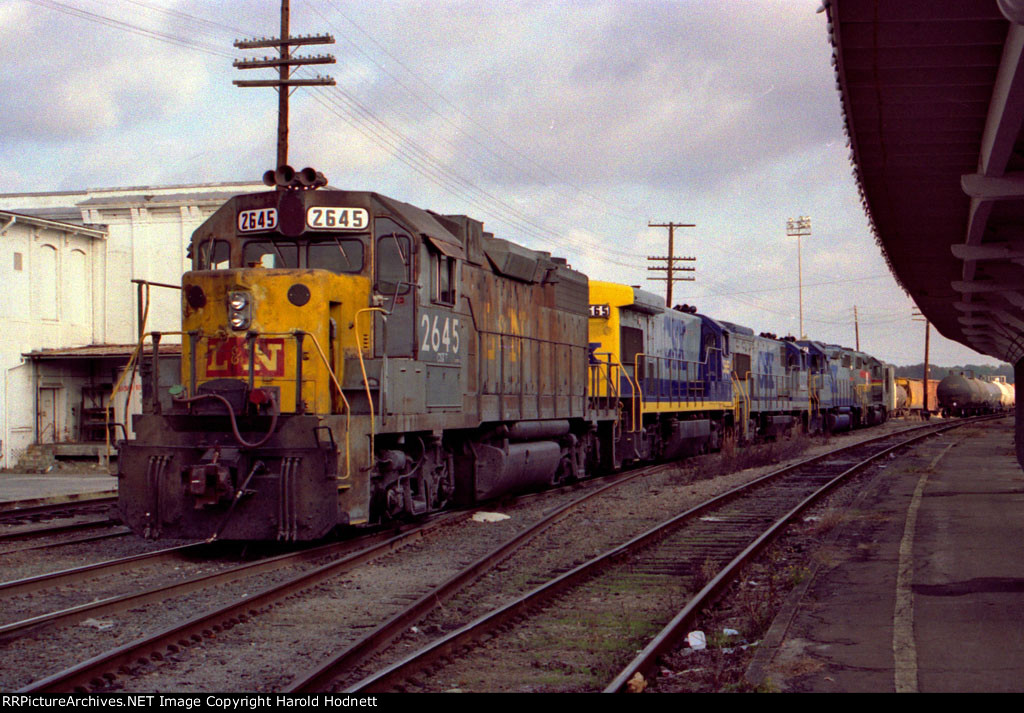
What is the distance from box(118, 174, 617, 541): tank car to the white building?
1425 centimetres

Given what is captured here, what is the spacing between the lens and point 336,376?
1063 cm

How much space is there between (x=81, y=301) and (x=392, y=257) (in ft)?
63.8

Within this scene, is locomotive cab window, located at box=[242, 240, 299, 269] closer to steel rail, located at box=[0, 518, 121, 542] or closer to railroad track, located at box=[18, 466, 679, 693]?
railroad track, located at box=[18, 466, 679, 693]

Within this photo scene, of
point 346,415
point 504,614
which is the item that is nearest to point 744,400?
point 346,415

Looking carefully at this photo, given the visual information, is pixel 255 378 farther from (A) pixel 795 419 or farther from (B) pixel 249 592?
(A) pixel 795 419

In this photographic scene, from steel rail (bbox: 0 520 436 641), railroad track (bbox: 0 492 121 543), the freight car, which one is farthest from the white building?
the freight car

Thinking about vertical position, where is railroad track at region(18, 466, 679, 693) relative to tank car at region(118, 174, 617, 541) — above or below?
below

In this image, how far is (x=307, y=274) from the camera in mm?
10328

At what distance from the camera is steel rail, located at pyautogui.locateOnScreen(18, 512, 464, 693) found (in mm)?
5672

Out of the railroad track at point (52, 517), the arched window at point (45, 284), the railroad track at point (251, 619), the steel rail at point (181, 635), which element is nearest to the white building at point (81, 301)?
the arched window at point (45, 284)

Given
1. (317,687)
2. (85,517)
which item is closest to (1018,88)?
(317,687)

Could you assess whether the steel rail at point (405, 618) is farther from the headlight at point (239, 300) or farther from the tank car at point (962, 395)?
the tank car at point (962, 395)

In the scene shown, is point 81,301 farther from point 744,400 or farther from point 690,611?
point 690,611
